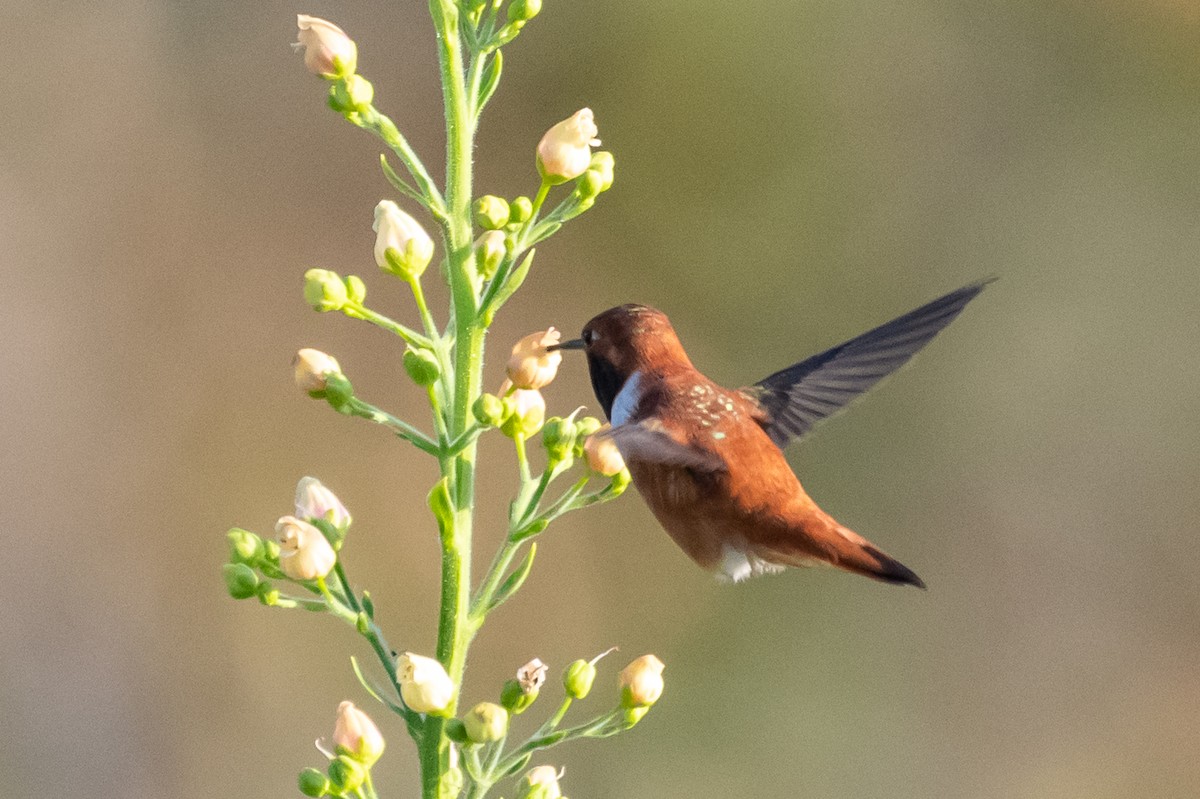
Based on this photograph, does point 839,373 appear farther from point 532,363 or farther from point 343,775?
point 343,775

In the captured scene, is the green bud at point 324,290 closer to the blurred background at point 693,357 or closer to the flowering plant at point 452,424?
the flowering plant at point 452,424

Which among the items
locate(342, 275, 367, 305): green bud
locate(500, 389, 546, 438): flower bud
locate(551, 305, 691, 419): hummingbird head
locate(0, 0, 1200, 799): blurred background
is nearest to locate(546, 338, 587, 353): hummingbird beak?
locate(551, 305, 691, 419): hummingbird head

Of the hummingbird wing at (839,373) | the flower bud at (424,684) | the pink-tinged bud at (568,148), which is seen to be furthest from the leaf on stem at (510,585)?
the hummingbird wing at (839,373)

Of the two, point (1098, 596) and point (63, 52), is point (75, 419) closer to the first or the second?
point (63, 52)

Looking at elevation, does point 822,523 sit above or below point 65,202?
below

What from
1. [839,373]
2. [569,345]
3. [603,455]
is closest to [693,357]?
[839,373]

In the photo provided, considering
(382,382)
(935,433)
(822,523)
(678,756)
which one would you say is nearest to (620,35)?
(382,382)
